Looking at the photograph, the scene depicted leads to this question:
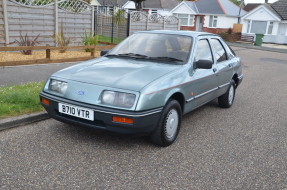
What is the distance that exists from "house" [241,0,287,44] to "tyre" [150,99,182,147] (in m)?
34.2

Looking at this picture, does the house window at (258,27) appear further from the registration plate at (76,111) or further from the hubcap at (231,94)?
the registration plate at (76,111)

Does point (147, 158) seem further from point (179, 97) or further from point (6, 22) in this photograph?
point (6, 22)

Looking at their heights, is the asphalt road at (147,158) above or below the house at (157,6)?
below

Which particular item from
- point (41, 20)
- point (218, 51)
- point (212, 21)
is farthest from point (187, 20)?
point (218, 51)

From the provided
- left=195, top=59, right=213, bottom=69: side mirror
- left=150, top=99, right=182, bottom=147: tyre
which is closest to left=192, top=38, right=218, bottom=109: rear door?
left=195, top=59, right=213, bottom=69: side mirror

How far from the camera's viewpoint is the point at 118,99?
373 centimetres

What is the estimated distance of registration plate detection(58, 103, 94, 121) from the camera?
3779mm

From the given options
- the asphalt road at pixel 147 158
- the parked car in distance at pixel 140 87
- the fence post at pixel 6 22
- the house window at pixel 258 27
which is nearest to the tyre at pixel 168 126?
the parked car in distance at pixel 140 87

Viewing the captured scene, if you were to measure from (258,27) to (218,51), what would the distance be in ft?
109

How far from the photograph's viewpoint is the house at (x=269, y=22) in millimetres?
34281

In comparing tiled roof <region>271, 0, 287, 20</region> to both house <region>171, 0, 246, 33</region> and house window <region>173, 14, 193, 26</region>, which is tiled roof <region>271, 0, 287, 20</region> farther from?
house window <region>173, 14, 193, 26</region>

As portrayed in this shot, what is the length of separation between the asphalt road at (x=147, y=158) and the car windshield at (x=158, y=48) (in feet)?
4.24

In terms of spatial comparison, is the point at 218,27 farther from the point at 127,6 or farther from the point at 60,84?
the point at 60,84

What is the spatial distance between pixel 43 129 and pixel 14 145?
0.67 meters
